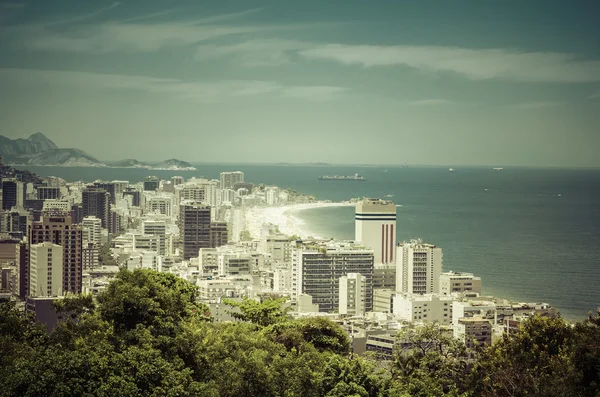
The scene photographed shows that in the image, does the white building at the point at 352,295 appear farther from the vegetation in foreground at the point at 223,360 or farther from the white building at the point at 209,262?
the vegetation in foreground at the point at 223,360

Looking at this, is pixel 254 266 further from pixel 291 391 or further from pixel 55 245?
pixel 291 391

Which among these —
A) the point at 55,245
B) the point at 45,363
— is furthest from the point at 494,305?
the point at 45,363

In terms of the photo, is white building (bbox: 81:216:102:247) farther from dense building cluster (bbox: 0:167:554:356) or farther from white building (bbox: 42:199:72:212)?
white building (bbox: 42:199:72:212)

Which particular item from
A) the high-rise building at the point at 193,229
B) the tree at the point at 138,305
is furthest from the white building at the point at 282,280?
the tree at the point at 138,305

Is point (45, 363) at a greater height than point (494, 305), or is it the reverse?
point (45, 363)

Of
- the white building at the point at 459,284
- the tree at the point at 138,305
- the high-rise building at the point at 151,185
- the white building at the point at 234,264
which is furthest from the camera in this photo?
the high-rise building at the point at 151,185

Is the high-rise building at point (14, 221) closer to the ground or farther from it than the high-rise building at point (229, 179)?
closer to the ground
